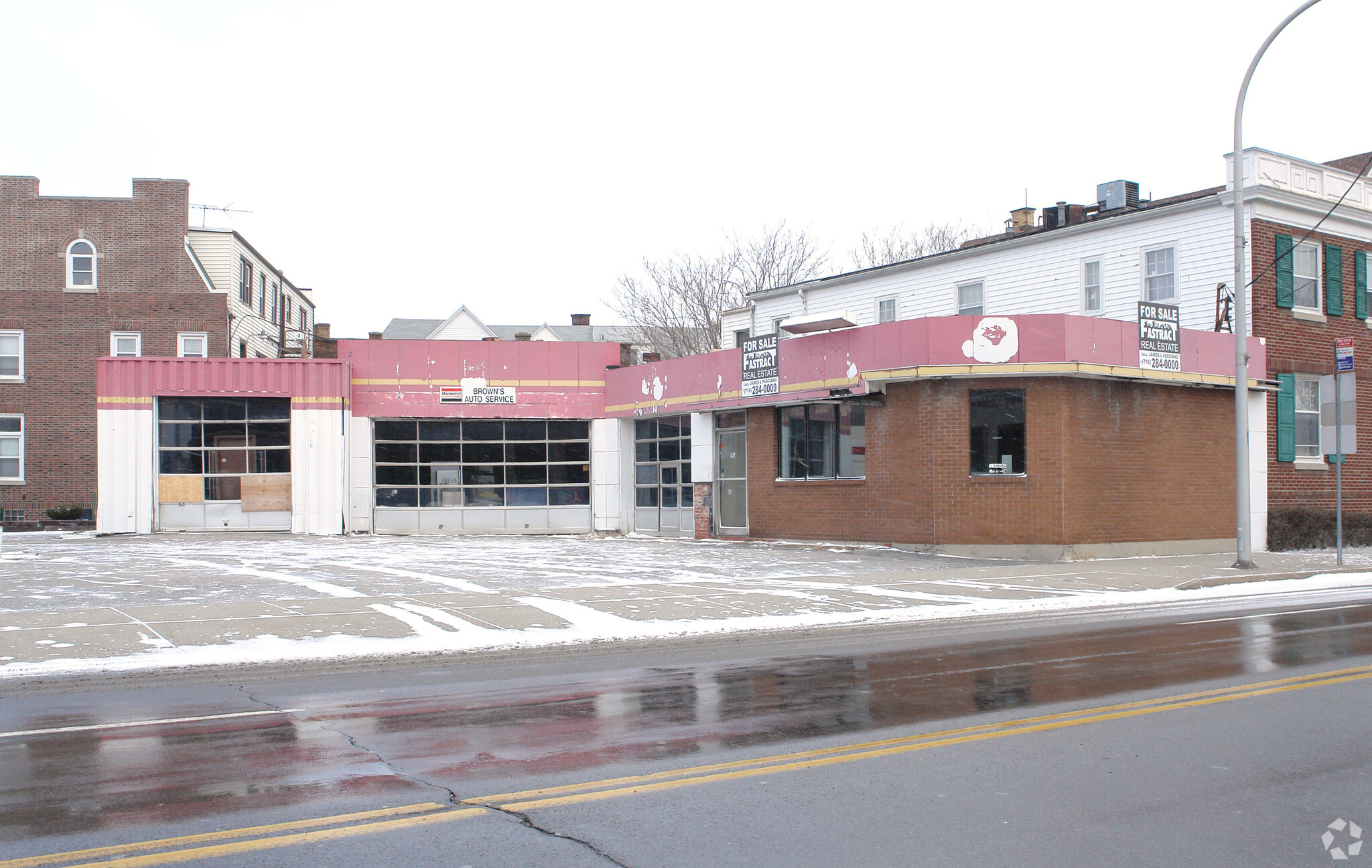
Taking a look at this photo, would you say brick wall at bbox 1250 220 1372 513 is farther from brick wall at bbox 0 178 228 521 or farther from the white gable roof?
the white gable roof

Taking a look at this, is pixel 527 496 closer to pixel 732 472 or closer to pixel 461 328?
pixel 732 472

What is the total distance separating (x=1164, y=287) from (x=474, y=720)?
72.2 ft

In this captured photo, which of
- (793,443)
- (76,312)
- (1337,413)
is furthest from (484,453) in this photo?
(1337,413)

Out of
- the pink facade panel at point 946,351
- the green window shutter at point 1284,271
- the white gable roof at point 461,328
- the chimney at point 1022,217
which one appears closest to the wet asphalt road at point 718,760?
the pink facade panel at point 946,351

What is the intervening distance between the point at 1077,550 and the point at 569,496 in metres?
15.0

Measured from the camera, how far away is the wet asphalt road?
4789 millimetres

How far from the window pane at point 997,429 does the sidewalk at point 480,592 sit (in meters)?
2.04

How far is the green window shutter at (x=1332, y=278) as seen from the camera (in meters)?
24.4

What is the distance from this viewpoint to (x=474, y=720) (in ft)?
24.2

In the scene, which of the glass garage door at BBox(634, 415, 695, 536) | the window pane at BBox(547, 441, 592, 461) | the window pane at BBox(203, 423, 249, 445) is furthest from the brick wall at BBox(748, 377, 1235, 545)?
the window pane at BBox(203, 423, 249, 445)

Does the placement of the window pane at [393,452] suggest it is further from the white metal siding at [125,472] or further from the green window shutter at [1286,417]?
the green window shutter at [1286,417]

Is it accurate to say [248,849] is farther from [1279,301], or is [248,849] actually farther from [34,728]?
[1279,301]

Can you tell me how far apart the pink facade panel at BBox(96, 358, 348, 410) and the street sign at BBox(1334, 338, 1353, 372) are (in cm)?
2331

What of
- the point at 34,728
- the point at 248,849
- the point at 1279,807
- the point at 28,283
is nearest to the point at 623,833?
the point at 248,849
